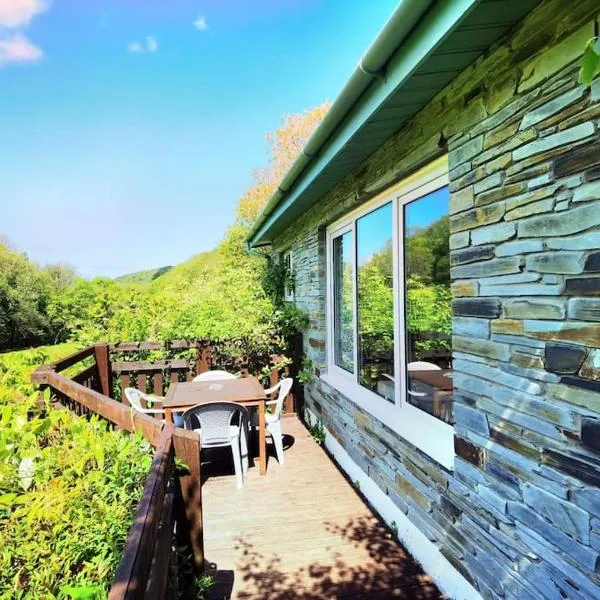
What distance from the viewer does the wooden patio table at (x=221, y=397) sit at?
4.49 meters

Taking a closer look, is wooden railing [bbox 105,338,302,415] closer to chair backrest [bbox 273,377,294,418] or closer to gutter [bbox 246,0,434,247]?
chair backrest [bbox 273,377,294,418]

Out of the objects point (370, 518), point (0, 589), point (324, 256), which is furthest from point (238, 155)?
point (0, 589)

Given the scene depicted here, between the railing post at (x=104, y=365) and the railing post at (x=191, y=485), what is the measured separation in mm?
4231

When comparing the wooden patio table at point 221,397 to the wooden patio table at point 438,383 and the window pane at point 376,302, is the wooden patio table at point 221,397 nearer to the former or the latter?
the window pane at point 376,302

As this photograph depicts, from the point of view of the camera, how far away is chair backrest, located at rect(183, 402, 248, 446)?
13.8 ft

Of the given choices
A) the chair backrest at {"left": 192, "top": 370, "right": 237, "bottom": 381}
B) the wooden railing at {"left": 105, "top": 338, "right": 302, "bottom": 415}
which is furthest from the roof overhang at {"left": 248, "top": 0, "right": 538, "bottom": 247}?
the wooden railing at {"left": 105, "top": 338, "right": 302, "bottom": 415}

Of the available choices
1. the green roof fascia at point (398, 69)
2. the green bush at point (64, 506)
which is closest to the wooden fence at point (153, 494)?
the green bush at point (64, 506)

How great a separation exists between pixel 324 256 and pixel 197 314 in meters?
2.67

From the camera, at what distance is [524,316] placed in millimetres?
1872

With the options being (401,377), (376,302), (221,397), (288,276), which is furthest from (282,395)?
(288,276)

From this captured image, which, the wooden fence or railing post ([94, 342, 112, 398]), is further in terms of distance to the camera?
railing post ([94, 342, 112, 398])

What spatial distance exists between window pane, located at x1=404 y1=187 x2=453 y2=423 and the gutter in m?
0.80

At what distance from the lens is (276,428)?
16.3 ft

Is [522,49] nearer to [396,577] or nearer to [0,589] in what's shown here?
[0,589]
